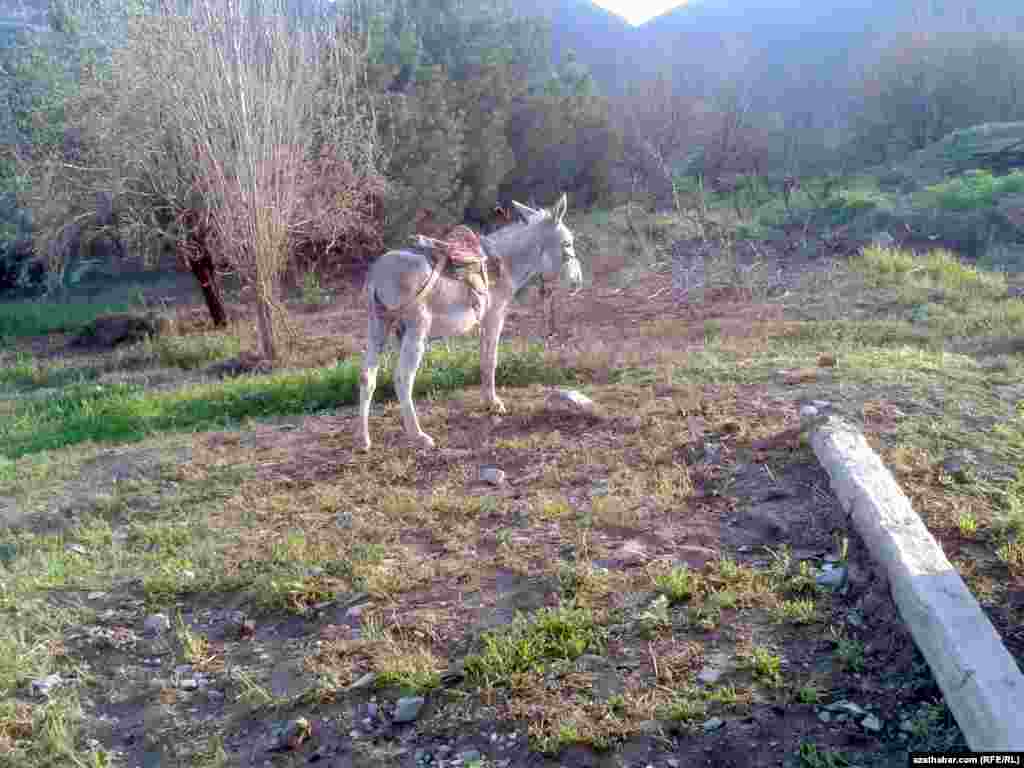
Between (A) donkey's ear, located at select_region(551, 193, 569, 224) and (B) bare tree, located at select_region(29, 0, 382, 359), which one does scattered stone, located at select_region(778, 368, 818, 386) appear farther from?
(B) bare tree, located at select_region(29, 0, 382, 359)

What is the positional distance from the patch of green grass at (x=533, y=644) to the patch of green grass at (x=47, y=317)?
1269 centimetres

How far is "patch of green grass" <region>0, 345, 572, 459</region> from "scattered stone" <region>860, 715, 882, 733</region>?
17.6 ft

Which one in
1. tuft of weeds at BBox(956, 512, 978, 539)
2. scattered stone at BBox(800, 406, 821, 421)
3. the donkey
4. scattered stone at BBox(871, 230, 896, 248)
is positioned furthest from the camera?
scattered stone at BBox(871, 230, 896, 248)

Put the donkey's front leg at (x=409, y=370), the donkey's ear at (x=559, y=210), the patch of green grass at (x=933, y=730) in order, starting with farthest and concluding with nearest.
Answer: the donkey's ear at (x=559, y=210) → the donkey's front leg at (x=409, y=370) → the patch of green grass at (x=933, y=730)

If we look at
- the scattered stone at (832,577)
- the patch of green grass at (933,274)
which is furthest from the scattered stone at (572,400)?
the patch of green grass at (933,274)

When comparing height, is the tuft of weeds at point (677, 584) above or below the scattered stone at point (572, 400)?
below

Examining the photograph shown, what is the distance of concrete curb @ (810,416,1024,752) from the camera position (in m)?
3.07

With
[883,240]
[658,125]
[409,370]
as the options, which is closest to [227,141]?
[409,370]

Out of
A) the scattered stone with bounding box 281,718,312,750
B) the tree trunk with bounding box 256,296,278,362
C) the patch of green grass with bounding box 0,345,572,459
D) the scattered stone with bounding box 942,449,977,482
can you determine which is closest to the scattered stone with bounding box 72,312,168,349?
the tree trunk with bounding box 256,296,278,362

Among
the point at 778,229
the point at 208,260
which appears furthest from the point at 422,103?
the point at 778,229

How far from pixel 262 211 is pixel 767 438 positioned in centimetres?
648

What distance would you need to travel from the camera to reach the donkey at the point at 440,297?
21.1ft

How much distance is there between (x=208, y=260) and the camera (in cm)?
1285

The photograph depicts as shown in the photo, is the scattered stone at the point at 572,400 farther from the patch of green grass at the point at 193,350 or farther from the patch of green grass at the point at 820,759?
the patch of green grass at the point at 193,350
